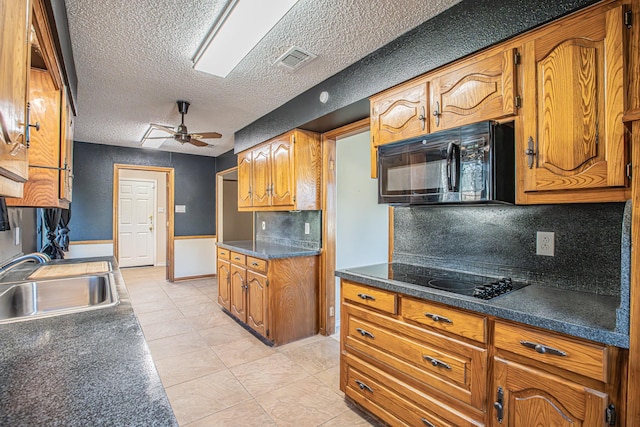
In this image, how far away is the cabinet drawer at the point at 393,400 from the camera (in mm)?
1470

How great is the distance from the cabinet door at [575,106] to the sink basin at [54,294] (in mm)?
2049

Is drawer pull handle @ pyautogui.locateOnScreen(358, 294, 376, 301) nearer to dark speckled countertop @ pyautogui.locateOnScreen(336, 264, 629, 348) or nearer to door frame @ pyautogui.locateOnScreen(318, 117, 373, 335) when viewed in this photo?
dark speckled countertop @ pyautogui.locateOnScreen(336, 264, 629, 348)

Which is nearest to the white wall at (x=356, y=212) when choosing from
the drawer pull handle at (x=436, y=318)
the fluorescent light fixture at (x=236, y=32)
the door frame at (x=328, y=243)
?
the door frame at (x=328, y=243)

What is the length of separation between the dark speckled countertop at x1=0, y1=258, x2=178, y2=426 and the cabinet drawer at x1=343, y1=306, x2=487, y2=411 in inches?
47.9

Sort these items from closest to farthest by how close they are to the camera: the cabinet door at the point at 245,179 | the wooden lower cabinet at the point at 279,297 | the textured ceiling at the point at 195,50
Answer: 1. the textured ceiling at the point at 195,50
2. the wooden lower cabinet at the point at 279,297
3. the cabinet door at the point at 245,179

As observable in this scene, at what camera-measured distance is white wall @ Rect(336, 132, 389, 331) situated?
3.40 m

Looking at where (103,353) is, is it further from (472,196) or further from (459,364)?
(472,196)

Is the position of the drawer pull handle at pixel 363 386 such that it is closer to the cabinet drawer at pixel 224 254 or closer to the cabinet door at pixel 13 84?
the cabinet door at pixel 13 84

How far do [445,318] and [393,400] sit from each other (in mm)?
606

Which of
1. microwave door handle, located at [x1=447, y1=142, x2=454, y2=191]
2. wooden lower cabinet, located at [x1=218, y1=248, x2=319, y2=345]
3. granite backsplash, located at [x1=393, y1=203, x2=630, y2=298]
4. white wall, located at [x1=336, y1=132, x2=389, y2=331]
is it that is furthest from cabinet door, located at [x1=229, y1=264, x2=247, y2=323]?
microwave door handle, located at [x1=447, y1=142, x2=454, y2=191]

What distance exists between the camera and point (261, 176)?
11.6 feet

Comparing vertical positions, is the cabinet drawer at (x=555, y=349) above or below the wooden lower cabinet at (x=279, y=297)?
above

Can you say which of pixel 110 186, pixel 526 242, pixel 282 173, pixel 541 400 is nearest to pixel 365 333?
pixel 541 400

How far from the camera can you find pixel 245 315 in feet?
10.8
